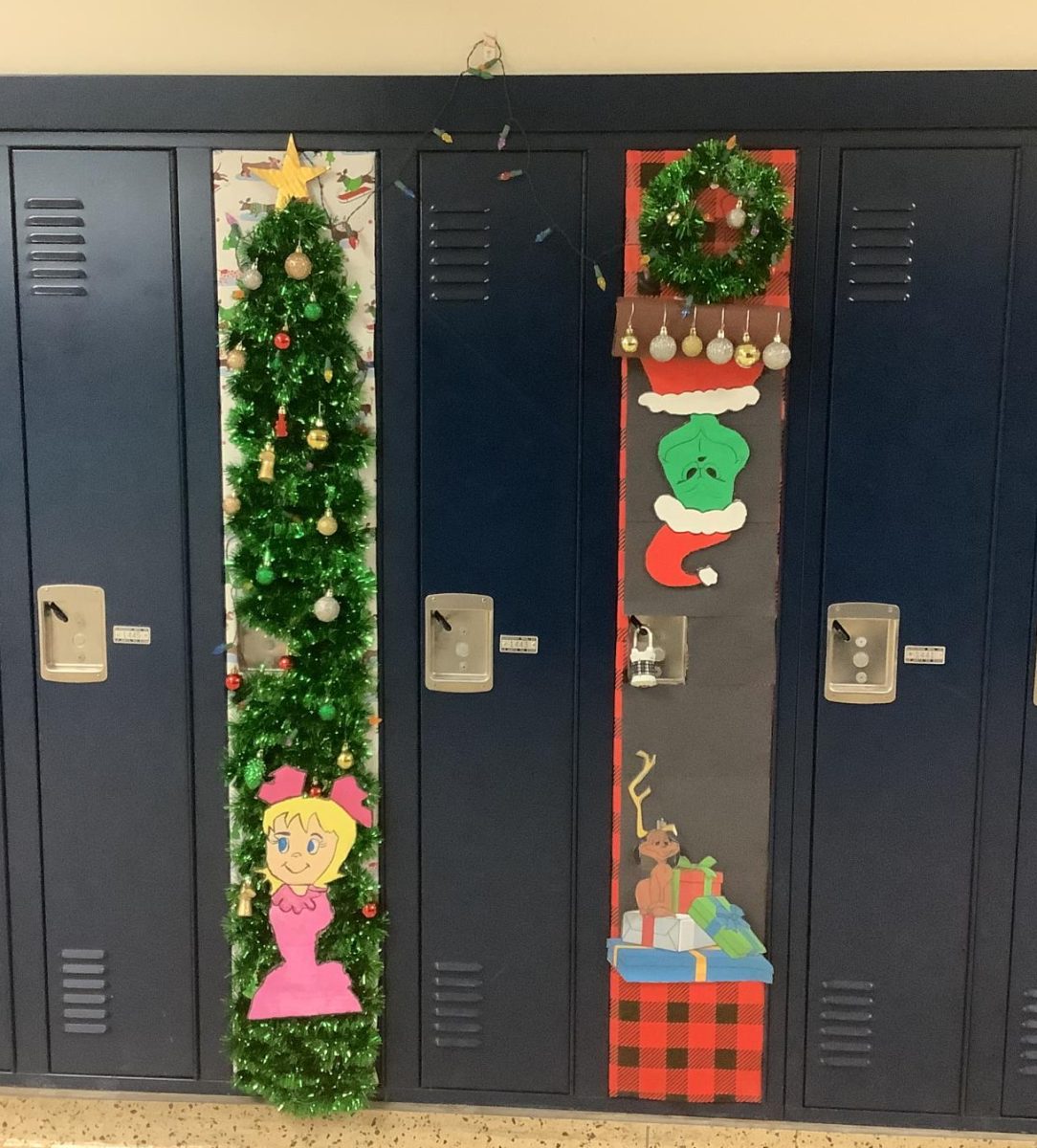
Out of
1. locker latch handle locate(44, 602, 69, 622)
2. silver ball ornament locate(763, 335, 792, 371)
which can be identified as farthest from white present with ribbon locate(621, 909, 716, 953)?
locker latch handle locate(44, 602, 69, 622)

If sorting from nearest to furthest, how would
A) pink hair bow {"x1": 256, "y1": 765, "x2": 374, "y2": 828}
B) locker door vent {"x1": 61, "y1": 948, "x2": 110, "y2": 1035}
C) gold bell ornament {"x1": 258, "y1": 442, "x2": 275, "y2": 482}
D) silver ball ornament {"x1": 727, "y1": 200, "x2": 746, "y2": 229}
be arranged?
silver ball ornament {"x1": 727, "y1": 200, "x2": 746, "y2": 229} < gold bell ornament {"x1": 258, "y1": 442, "x2": 275, "y2": 482} < pink hair bow {"x1": 256, "y1": 765, "x2": 374, "y2": 828} < locker door vent {"x1": 61, "y1": 948, "x2": 110, "y2": 1035}

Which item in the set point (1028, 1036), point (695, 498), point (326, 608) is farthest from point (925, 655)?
point (326, 608)

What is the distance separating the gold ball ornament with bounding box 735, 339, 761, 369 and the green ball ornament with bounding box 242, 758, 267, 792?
4.72 feet

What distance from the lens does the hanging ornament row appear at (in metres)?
2.03

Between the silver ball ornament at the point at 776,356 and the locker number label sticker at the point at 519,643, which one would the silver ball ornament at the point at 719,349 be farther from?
the locker number label sticker at the point at 519,643

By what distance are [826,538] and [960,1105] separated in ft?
4.69

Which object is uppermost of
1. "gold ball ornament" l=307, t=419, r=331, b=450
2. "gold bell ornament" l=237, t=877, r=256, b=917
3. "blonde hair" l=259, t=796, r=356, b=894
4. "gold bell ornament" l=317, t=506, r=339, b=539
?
"gold ball ornament" l=307, t=419, r=331, b=450

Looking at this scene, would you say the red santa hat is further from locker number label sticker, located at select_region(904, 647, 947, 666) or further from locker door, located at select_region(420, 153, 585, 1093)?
locker number label sticker, located at select_region(904, 647, 947, 666)

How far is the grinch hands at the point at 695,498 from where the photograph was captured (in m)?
2.12

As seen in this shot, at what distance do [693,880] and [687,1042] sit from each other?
16.3 inches

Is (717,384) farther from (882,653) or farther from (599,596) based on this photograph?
(882,653)

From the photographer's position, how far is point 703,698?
221cm

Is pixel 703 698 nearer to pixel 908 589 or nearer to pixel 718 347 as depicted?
pixel 908 589

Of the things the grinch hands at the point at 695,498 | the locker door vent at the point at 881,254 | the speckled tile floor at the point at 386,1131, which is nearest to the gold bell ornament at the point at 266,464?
the grinch hands at the point at 695,498
